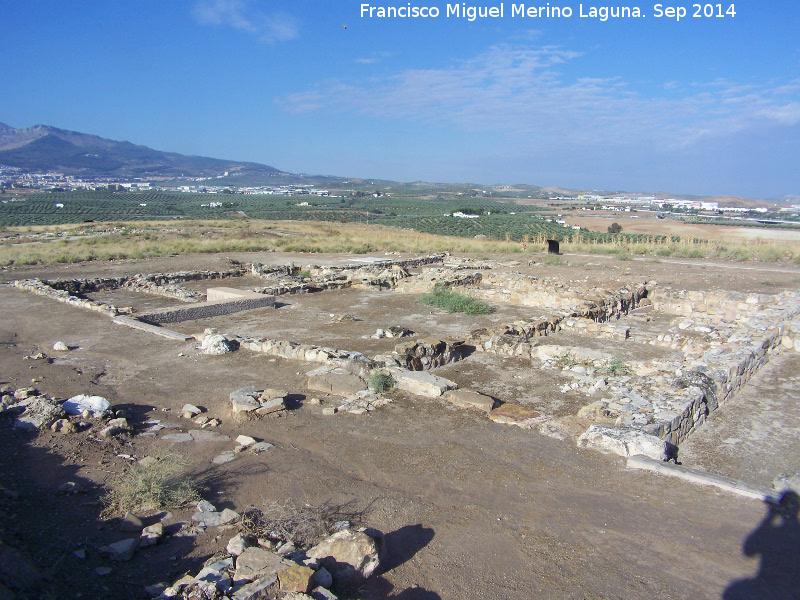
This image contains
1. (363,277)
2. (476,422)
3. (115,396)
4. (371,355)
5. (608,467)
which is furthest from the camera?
(363,277)

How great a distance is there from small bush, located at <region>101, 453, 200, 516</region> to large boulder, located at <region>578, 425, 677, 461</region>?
4.41 m

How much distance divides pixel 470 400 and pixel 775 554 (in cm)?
389

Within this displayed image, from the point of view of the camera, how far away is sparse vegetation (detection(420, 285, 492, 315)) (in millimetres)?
14180

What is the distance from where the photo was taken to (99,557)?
12.6 feet

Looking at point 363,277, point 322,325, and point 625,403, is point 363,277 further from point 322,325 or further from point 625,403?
point 625,403

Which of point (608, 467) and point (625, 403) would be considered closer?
point (608, 467)

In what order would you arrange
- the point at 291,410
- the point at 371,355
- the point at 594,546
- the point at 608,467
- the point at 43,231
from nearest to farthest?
the point at 594,546
the point at 608,467
the point at 291,410
the point at 371,355
the point at 43,231

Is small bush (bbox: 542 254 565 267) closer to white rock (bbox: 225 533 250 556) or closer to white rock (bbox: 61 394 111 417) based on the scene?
white rock (bbox: 61 394 111 417)

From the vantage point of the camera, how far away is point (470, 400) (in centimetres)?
746

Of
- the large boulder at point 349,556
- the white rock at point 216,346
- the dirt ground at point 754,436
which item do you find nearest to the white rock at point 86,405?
the white rock at point 216,346

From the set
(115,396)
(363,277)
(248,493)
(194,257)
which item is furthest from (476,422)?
(194,257)

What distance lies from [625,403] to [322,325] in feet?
25.5

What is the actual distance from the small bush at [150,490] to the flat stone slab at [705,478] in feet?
15.2

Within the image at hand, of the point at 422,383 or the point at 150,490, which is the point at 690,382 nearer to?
the point at 422,383
